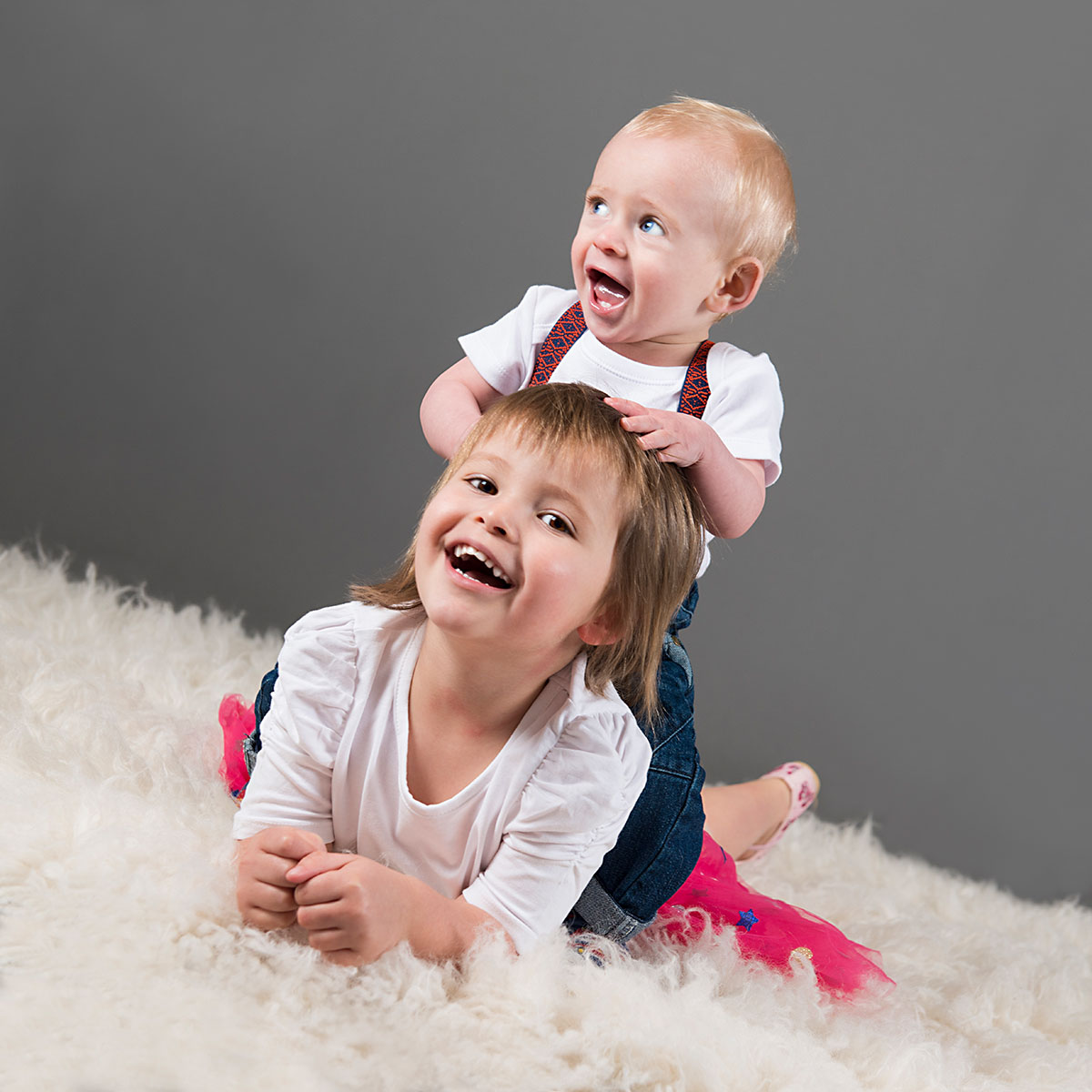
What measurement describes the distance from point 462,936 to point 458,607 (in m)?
0.25

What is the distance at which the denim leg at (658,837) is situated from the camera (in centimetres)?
→ 119

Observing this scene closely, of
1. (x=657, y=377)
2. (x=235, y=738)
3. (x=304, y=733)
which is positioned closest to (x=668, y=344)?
(x=657, y=377)

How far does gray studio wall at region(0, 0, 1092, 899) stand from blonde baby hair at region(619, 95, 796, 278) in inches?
32.6

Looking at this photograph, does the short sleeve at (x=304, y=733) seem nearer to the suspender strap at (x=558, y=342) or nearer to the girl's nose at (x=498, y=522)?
the girl's nose at (x=498, y=522)

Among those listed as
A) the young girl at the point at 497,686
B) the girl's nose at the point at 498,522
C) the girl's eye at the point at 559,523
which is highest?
the girl's eye at the point at 559,523

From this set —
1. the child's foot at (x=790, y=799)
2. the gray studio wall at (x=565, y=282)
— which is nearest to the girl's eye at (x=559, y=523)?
the child's foot at (x=790, y=799)

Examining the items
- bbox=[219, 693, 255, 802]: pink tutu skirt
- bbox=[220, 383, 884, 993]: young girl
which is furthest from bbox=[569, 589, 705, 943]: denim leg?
bbox=[219, 693, 255, 802]: pink tutu skirt

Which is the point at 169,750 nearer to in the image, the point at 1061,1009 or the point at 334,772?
the point at 334,772

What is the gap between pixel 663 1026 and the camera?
0.95m

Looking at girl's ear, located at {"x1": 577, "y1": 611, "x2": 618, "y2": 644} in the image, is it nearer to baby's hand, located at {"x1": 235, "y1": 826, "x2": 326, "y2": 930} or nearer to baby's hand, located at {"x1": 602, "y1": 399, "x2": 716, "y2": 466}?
baby's hand, located at {"x1": 602, "y1": 399, "x2": 716, "y2": 466}

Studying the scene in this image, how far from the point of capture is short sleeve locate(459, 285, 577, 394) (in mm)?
1299

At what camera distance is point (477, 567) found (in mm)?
998

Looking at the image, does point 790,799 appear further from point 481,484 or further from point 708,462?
point 481,484

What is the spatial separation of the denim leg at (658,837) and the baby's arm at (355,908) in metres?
0.26
